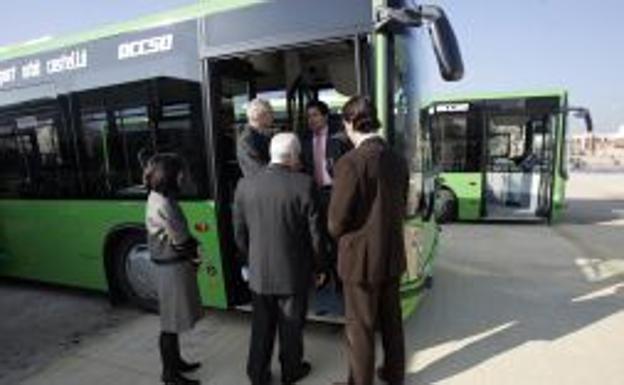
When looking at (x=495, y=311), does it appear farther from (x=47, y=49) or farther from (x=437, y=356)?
(x=47, y=49)

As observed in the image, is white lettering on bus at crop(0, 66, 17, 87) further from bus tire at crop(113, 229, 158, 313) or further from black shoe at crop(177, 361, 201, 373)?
black shoe at crop(177, 361, 201, 373)

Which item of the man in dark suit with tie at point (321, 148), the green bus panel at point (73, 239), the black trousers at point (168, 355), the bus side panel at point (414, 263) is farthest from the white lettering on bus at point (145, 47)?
the bus side panel at point (414, 263)

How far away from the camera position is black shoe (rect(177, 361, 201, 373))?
5027mm

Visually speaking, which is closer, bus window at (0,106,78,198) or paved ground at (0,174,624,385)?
paved ground at (0,174,624,385)

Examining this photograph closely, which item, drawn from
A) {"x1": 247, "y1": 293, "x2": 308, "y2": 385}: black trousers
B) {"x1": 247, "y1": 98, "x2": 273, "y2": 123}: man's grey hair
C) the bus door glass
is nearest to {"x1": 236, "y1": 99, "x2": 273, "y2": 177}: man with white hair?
{"x1": 247, "y1": 98, "x2": 273, "y2": 123}: man's grey hair

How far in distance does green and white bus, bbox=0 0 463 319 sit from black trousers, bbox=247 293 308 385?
0.85m

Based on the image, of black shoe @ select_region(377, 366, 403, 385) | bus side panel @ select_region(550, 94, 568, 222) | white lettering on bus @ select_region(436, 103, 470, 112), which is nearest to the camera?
black shoe @ select_region(377, 366, 403, 385)

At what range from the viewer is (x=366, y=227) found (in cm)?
423

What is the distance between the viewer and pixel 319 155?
531 centimetres

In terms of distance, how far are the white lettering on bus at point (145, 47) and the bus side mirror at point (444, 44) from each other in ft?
8.26

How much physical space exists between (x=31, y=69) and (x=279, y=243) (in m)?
4.53

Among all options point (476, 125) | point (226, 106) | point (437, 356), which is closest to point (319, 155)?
point (226, 106)

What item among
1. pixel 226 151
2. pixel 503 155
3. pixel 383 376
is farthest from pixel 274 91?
pixel 503 155

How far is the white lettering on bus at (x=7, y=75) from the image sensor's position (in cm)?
749
